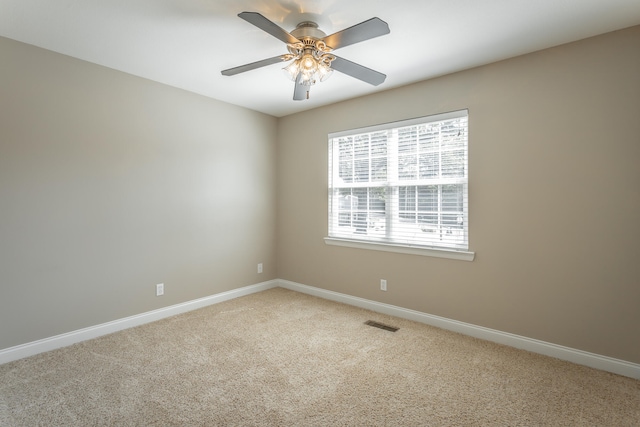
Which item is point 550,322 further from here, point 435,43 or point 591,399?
point 435,43

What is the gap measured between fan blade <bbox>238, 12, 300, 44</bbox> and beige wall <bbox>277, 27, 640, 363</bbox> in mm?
1767

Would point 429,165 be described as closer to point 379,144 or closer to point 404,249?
point 379,144

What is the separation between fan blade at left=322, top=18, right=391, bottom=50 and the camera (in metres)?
A: 1.81

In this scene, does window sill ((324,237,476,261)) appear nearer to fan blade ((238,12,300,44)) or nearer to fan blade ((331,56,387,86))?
fan blade ((331,56,387,86))

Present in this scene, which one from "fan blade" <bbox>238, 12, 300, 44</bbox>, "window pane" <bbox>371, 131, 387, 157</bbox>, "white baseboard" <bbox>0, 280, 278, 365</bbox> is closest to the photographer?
"fan blade" <bbox>238, 12, 300, 44</bbox>

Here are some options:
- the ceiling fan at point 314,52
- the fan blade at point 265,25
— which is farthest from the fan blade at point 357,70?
the fan blade at point 265,25

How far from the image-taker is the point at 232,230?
4.19 metres

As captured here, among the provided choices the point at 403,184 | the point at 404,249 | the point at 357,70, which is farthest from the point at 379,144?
Answer: the point at 357,70

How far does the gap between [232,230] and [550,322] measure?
137 inches

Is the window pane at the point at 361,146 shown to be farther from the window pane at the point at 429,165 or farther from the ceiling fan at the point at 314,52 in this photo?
the ceiling fan at the point at 314,52

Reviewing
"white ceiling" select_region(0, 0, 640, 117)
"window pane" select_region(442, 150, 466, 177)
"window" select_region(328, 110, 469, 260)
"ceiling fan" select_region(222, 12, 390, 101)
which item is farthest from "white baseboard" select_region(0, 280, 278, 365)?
"window pane" select_region(442, 150, 466, 177)

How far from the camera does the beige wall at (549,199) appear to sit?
235 centimetres

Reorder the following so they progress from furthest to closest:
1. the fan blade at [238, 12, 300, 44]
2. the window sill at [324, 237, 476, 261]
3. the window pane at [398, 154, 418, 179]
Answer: the window pane at [398, 154, 418, 179] < the window sill at [324, 237, 476, 261] < the fan blade at [238, 12, 300, 44]

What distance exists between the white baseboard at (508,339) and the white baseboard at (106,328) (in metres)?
1.40
